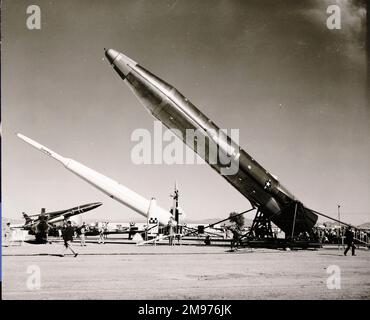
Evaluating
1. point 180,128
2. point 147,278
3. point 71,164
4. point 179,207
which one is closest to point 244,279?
point 147,278

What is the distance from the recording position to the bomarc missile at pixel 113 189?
72.0 ft

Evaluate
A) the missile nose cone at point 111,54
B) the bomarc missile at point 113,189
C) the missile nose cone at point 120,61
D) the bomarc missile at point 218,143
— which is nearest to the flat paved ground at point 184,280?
the bomarc missile at point 218,143

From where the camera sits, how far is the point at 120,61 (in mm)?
14445

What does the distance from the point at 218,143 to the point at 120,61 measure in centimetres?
498

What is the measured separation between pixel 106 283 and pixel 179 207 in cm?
2070

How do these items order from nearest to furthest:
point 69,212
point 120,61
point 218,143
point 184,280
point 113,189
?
point 184,280 → point 120,61 → point 218,143 → point 113,189 → point 69,212

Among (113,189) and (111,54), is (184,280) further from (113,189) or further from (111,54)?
(113,189)

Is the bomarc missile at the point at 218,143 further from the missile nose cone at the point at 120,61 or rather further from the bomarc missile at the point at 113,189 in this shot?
the bomarc missile at the point at 113,189

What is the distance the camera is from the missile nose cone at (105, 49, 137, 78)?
14.5m

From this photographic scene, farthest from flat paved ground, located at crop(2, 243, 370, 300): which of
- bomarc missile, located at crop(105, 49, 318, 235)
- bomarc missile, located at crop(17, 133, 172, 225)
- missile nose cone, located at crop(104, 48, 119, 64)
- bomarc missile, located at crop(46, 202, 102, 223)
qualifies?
bomarc missile, located at crop(46, 202, 102, 223)

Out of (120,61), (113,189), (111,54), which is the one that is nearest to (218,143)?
(120,61)

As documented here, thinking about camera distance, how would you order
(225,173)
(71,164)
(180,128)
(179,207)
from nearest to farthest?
(180,128) < (225,173) < (71,164) < (179,207)

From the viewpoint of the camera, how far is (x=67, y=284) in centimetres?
813

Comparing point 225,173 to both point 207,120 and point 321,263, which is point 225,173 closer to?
point 207,120
